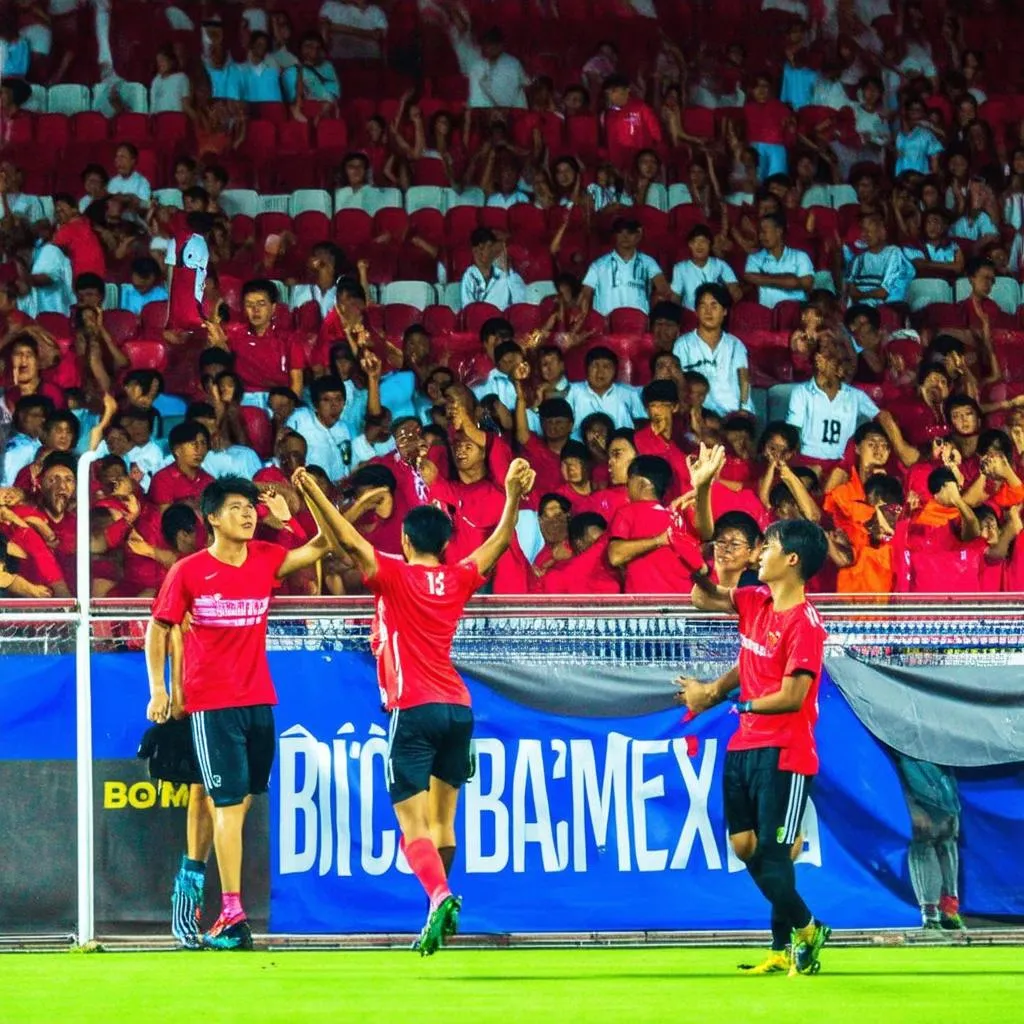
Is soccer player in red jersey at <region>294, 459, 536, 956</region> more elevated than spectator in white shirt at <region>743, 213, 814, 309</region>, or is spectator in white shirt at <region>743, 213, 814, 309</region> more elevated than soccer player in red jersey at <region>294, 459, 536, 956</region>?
spectator in white shirt at <region>743, 213, 814, 309</region>

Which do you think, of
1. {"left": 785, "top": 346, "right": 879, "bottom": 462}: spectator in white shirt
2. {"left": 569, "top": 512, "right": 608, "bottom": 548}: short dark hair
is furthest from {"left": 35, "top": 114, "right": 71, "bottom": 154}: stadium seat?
{"left": 569, "top": 512, "right": 608, "bottom": 548}: short dark hair

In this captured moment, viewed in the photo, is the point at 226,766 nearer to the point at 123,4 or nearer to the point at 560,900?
the point at 560,900

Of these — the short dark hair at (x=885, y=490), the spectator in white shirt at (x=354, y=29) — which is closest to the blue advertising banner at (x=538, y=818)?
the short dark hair at (x=885, y=490)

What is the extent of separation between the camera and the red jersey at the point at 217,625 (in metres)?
9.23

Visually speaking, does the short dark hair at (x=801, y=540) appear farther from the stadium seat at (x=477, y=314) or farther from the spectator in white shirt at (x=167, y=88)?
the spectator in white shirt at (x=167, y=88)


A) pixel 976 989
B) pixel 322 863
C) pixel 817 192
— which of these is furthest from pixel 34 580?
pixel 817 192

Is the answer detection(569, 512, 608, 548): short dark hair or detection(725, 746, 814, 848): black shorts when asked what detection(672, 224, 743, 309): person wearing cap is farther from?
detection(725, 746, 814, 848): black shorts

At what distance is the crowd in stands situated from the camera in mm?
12781

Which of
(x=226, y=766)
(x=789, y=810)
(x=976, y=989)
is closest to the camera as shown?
(x=976, y=989)

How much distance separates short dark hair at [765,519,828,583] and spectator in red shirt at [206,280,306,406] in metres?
7.00

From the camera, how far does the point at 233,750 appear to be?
9180 mm

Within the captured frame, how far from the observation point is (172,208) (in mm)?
16688

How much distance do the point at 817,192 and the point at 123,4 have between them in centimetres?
686

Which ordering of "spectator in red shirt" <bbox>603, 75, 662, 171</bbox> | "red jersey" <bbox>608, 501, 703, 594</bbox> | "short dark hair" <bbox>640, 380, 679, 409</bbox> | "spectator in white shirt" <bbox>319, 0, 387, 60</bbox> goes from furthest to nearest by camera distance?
"spectator in white shirt" <bbox>319, 0, 387, 60</bbox> < "spectator in red shirt" <bbox>603, 75, 662, 171</bbox> < "short dark hair" <bbox>640, 380, 679, 409</bbox> < "red jersey" <bbox>608, 501, 703, 594</bbox>
